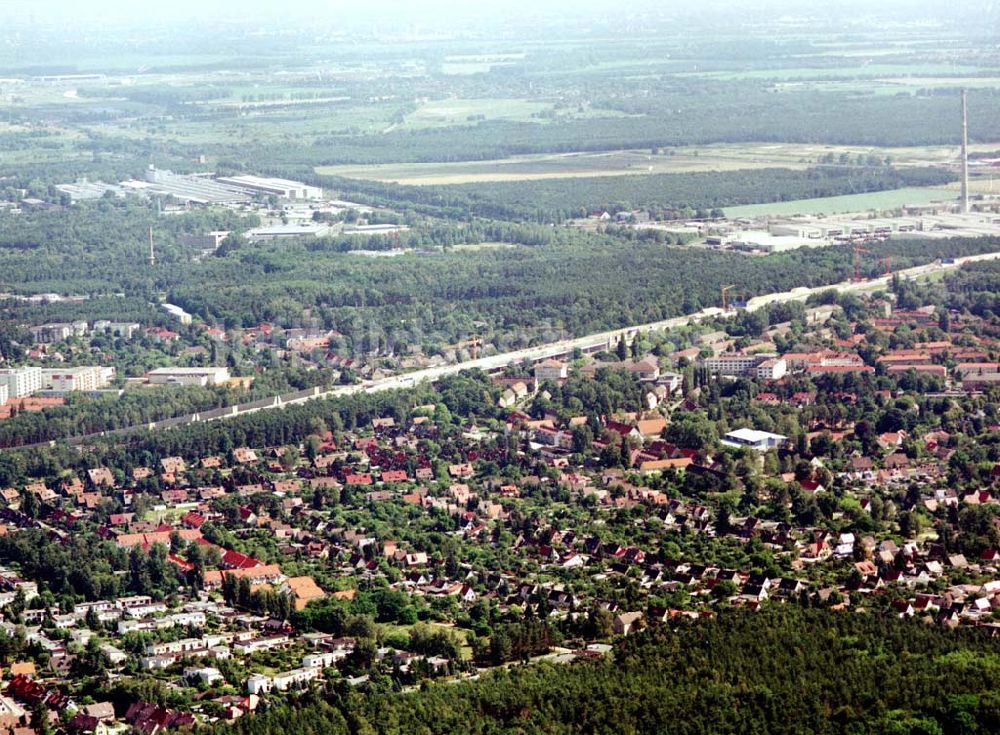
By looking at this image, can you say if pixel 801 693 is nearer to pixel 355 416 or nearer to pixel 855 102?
pixel 355 416

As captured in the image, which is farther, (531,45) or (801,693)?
(531,45)

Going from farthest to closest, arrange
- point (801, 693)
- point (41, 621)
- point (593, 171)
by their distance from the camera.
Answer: point (593, 171) < point (41, 621) < point (801, 693)

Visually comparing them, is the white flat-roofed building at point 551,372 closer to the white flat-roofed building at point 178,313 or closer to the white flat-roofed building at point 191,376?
the white flat-roofed building at point 191,376

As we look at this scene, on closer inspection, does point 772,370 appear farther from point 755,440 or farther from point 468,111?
point 468,111

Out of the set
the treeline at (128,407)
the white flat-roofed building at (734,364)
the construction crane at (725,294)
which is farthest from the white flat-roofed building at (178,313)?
the white flat-roofed building at (734,364)

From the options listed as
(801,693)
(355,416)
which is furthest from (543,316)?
(801,693)

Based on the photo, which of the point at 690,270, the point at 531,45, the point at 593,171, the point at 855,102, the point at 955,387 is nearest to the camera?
the point at 955,387
